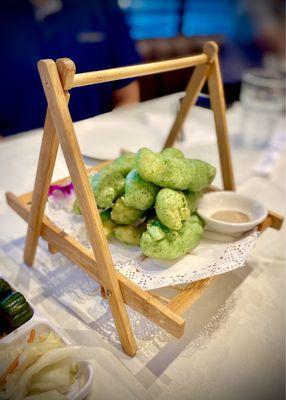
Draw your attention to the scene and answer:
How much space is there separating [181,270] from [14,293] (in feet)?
1.15

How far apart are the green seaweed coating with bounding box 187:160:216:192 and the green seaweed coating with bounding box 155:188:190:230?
96 mm

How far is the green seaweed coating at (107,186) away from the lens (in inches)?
28.6

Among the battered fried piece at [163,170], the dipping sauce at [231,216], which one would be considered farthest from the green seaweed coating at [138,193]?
the dipping sauce at [231,216]

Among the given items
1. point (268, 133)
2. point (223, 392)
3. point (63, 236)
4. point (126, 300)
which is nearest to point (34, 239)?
point (63, 236)

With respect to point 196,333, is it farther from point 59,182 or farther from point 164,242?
point 59,182

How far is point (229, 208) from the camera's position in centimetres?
90

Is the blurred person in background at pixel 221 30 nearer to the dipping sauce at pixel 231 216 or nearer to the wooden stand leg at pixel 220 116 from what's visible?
the wooden stand leg at pixel 220 116

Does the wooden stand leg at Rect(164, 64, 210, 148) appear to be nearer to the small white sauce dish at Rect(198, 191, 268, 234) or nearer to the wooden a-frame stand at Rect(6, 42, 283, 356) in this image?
the wooden a-frame stand at Rect(6, 42, 283, 356)

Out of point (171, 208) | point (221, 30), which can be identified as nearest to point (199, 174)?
point (171, 208)

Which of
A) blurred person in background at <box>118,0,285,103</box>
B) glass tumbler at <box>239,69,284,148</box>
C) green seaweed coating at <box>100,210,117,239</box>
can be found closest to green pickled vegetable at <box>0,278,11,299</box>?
green seaweed coating at <box>100,210,117,239</box>

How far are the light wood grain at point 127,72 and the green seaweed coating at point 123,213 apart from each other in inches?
10.3

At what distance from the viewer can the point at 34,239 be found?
79 centimetres

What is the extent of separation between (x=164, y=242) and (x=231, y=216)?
0.25 m

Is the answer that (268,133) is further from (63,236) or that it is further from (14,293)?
(14,293)
